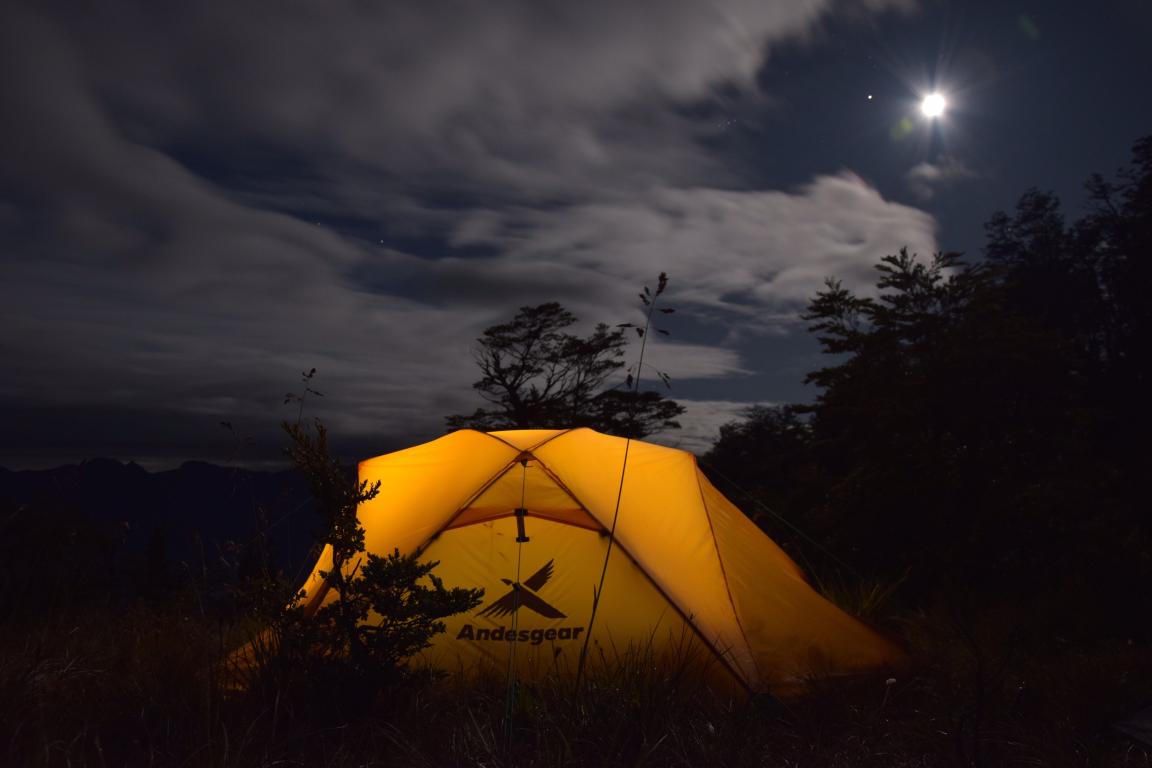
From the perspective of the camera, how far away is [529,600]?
486 cm

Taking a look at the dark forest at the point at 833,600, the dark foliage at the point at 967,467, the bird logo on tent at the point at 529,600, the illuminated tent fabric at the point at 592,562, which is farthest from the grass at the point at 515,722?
the dark foliage at the point at 967,467

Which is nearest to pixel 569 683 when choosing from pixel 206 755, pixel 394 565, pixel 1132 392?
pixel 394 565

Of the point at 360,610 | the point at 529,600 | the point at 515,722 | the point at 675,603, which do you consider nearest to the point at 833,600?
the point at 675,603

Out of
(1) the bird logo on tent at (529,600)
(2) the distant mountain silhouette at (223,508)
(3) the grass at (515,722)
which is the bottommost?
(3) the grass at (515,722)

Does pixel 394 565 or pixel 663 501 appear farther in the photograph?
pixel 663 501

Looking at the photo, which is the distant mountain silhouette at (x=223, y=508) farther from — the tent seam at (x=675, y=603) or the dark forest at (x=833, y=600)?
the tent seam at (x=675, y=603)

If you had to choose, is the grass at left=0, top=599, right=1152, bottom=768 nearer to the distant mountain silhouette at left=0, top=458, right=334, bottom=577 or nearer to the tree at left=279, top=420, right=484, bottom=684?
the tree at left=279, top=420, right=484, bottom=684

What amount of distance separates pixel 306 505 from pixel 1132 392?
37592mm

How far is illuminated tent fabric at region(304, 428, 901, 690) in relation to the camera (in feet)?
15.0

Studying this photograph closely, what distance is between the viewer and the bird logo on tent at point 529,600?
4.77m

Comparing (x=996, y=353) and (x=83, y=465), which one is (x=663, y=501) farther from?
(x=996, y=353)

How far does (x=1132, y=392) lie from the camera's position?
3136 cm

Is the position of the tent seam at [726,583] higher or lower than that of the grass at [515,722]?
higher

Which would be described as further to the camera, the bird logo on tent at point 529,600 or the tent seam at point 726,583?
the bird logo on tent at point 529,600
